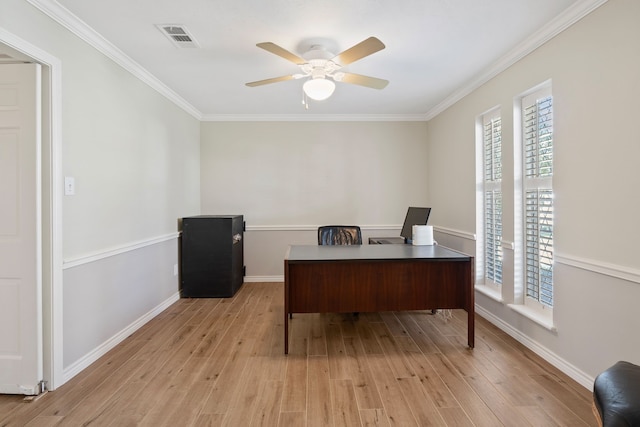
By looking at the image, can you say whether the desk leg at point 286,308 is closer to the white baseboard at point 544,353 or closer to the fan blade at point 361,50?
the fan blade at point 361,50

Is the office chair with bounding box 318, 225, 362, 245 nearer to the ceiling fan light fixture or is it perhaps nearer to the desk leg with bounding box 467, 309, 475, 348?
the desk leg with bounding box 467, 309, 475, 348

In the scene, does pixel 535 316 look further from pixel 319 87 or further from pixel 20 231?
pixel 20 231

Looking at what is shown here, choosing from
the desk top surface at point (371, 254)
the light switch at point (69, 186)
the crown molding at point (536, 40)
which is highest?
the crown molding at point (536, 40)

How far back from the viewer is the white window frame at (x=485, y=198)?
3189 millimetres

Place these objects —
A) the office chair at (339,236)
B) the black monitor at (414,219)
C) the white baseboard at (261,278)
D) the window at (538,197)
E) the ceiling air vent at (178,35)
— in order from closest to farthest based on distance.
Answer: the ceiling air vent at (178,35)
the window at (538,197)
the office chair at (339,236)
the black monitor at (414,219)
the white baseboard at (261,278)

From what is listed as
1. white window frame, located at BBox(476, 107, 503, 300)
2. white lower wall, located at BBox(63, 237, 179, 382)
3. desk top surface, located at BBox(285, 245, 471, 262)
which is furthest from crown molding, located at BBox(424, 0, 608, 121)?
white lower wall, located at BBox(63, 237, 179, 382)

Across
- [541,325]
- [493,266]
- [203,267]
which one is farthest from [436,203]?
[203,267]

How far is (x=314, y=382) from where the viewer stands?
2156mm

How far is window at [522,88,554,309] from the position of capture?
8.14ft

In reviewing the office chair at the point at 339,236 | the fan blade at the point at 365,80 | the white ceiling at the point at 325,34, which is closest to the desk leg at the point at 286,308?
the office chair at the point at 339,236

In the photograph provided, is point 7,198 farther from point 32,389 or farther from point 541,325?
point 541,325

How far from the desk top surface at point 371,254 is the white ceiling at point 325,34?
1.70 metres

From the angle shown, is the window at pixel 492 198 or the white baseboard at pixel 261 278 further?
the white baseboard at pixel 261 278

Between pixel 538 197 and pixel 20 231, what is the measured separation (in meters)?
3.64
